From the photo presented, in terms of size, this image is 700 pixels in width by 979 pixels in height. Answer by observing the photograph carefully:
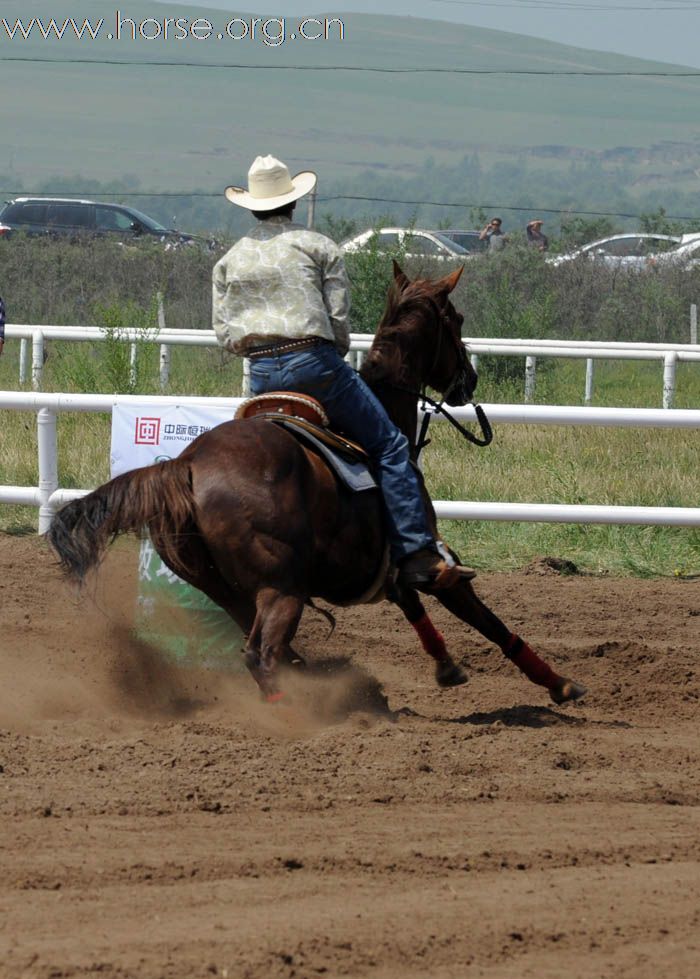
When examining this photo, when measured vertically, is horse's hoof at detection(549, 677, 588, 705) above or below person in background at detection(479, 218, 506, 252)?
below

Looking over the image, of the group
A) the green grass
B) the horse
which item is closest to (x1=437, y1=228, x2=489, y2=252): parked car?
the green grass

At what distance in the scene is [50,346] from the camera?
1808cm

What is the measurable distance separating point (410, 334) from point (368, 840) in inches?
117

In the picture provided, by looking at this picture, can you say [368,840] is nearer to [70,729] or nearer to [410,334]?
[70,729]

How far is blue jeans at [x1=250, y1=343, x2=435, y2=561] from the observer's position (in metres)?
6.11

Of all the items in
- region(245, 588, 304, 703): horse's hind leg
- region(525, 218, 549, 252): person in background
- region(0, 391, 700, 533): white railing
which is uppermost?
region(525, 218, 549, 252): person in background

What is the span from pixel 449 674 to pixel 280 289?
207cm

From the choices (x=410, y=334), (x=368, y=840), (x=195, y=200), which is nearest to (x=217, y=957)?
(x=368, y=840)

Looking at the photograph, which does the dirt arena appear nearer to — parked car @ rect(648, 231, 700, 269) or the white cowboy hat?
the white cowboy hat

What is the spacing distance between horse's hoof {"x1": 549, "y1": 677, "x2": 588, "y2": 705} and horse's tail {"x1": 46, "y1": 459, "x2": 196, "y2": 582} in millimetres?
1944

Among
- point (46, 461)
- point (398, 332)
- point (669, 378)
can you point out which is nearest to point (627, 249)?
point (669, 378)

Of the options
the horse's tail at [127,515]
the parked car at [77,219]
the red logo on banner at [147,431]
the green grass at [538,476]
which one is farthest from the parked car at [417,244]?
the horse's tail at [127,515]

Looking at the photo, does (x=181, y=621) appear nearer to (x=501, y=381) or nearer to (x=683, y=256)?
(x=501, y=381)

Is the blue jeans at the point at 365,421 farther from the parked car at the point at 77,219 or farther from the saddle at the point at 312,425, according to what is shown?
Answer: the parked car at the point at 77,219
